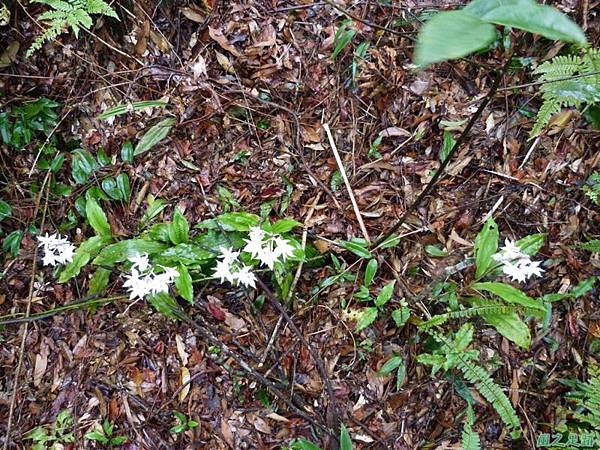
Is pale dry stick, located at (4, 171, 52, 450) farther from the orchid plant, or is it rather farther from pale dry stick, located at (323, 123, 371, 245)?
pale dry stick, located at (323, 123, 371, 245)

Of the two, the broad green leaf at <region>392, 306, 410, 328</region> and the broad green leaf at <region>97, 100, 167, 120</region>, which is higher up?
the broad green leaf at <region>97, 100, 167, 120</region>

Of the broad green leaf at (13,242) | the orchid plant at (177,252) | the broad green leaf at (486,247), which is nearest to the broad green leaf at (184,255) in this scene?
the orchid plant at (177,252)

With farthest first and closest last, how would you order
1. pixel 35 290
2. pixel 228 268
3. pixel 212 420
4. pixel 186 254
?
1. pixel 35 290
2. pixel 212 420
3. pixel 186 254
4. pixel 228 268

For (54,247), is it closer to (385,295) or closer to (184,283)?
(184,283)

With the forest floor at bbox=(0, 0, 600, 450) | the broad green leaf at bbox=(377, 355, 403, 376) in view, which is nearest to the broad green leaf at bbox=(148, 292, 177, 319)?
the forest floor at bbox=(0, 0, 600, 450)

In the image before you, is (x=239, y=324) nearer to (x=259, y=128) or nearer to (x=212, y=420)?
(x=212, y=420)

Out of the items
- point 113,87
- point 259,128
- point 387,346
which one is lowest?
point 387,346

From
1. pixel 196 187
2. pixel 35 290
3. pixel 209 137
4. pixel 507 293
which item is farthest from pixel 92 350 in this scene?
pixel 507 293
